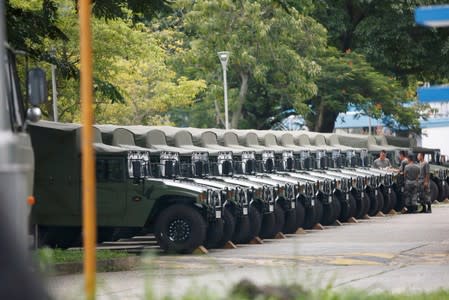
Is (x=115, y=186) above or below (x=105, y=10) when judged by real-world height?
below

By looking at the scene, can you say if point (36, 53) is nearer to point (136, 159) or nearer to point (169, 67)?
point (136, 159)

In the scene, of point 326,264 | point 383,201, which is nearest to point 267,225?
point 326,264

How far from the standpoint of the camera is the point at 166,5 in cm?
2114

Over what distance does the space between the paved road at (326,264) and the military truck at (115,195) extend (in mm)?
747

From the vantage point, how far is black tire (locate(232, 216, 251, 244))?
2517 cm

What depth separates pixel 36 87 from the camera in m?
13.0

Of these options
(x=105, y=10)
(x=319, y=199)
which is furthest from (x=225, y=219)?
(x=319, y=199)

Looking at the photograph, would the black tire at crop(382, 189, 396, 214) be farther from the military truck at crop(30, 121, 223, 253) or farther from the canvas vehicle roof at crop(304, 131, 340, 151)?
the military truck at crop(30, 121, 223, 253)

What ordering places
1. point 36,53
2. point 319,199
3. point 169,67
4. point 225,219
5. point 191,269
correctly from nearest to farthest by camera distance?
point 191,269 < point 36,53 < point 225,219 < point 319,199 < point 169,67

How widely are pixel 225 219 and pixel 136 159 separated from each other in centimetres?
207

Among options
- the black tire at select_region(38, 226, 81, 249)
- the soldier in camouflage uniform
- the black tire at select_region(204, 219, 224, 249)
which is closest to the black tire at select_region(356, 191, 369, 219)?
the soldier in camouflage uniform

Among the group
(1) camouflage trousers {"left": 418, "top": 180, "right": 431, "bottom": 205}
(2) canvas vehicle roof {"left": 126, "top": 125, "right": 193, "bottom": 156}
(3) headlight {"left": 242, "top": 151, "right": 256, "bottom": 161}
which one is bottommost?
(1) camouflage trousers {"left": 418, "top": 180, "right": 431, "bottom": 205}

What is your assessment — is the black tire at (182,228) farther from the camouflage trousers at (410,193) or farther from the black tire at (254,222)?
the camouflage trousers at (410,193)

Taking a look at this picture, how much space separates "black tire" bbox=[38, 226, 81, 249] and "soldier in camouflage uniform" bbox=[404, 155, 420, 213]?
52.8 feet
